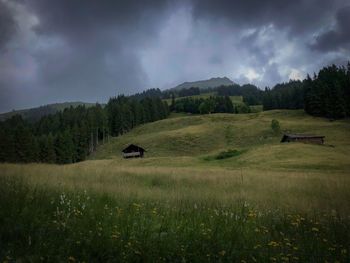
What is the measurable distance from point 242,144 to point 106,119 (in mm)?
57811


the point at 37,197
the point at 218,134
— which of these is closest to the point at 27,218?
the point at 37,197

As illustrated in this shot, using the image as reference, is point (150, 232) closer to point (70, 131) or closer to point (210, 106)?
point (70, 131)

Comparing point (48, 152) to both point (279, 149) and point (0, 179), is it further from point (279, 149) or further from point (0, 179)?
point (0, 179)

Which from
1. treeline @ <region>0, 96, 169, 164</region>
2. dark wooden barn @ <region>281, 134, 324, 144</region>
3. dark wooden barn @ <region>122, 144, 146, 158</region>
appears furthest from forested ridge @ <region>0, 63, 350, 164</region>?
dark wooden barn @ <region>281, 134, 324, 144</region>

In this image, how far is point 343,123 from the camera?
9200 centimetres

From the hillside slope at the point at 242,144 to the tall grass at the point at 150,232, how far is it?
1631 inches

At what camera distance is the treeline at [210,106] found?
155 meters

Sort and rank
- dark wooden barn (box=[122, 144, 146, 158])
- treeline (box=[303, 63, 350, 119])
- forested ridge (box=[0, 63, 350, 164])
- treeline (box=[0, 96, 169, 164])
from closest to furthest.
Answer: treeline (box=[0, 96, 169, 164]), forested ridge (box=[0, 63, 350, 164]), dark wooden barn (box=[122, 144, 146, 158]), treeline (box=[303, 63, 350, 119])

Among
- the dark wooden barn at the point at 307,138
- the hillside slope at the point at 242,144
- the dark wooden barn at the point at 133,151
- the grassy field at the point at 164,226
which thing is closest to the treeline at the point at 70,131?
the hillside slope at the point at 242,144

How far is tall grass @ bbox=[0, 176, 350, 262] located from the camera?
4.55 meters

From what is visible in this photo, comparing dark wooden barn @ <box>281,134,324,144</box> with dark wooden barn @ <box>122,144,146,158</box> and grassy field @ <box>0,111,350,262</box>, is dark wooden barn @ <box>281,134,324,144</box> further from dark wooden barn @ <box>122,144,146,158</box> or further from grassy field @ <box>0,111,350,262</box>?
grassy field @ <box>0,111,350,262</box>

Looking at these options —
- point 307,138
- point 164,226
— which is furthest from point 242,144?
point 164,226

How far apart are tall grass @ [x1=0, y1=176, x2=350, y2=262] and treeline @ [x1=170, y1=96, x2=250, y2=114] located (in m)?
149

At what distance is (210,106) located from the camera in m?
155
